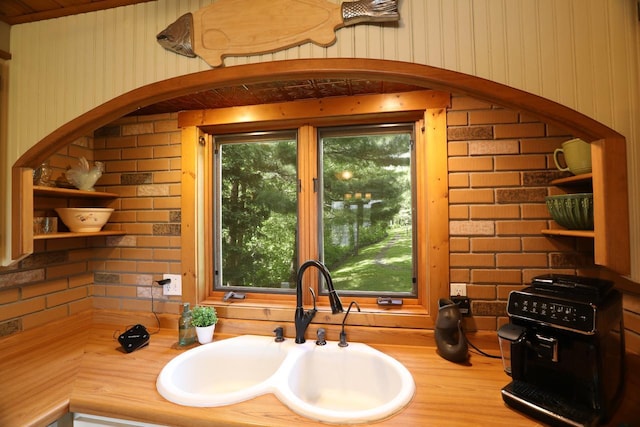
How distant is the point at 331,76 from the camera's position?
3.06 feet

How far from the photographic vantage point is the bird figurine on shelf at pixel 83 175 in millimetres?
1588

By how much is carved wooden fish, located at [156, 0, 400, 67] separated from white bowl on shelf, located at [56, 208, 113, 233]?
111cm

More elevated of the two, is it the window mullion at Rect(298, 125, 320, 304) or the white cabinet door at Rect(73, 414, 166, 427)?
the window mullion at Rect(298, 125, 320, 304)

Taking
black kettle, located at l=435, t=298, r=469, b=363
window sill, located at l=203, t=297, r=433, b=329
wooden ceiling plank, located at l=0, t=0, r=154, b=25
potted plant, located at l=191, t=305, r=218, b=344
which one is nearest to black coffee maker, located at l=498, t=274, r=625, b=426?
black kettle, located at l=435, t=298, r=469, b=363

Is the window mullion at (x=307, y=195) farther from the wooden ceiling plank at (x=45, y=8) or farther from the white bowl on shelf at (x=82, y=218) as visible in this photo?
the white bowl on shelf at (x=82, y=218)

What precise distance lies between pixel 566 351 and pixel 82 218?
7.48ft

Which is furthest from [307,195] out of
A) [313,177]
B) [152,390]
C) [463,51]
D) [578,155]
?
[578,155]

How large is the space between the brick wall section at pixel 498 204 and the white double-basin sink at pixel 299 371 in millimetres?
549

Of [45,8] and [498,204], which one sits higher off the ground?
[45,8]

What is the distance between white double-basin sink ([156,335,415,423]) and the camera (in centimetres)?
122

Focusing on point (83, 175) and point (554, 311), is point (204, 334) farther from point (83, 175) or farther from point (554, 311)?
point (554, 311)

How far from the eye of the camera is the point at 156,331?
164cm

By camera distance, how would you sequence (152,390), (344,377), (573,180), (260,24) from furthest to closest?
1. (344,377)
2. (573,180)
3. (152,390)
4. (260,24)

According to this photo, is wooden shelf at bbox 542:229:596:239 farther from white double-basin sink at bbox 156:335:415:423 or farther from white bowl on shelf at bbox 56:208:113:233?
white bowl on shelf at bbox 56:208:113:233
